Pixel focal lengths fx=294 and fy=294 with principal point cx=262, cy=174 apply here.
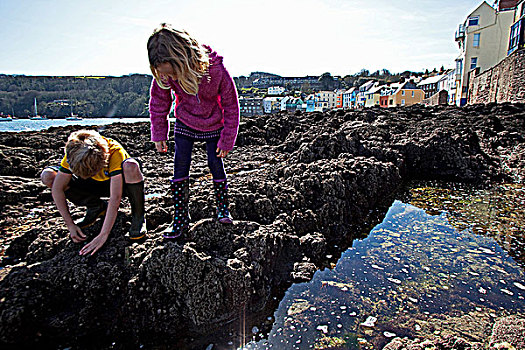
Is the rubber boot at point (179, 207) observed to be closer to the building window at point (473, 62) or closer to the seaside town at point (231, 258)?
the seaside town at point (231, 258)

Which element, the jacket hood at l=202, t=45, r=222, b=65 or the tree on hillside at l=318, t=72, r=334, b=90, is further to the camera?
the tree on hillside at l=318, t=72, r=334, b=90

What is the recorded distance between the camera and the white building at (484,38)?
28.2m

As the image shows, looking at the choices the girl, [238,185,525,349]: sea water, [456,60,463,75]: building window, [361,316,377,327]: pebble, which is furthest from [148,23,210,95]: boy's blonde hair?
[456,60,463,75]: building window

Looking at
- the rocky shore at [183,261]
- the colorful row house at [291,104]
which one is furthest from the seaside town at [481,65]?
the colorful row house at [291,104]

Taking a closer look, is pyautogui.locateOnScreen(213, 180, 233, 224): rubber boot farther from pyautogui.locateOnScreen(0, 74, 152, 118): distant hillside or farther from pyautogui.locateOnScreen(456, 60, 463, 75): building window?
pyautogui.locateOnScreen(0, 74, 152, 118): distant hillside

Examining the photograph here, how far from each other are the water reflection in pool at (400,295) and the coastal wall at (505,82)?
16.5 meters

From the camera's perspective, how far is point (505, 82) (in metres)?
17.2

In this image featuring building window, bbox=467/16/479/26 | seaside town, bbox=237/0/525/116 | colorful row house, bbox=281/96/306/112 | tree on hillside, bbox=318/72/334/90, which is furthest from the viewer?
tree on hillside, bbox=318/72/334/90

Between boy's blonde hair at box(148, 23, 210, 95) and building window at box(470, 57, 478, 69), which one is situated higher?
building window at box(470, 57, 478, 69)

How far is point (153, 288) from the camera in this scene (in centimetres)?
221

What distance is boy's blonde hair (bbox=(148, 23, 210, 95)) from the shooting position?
214 cm

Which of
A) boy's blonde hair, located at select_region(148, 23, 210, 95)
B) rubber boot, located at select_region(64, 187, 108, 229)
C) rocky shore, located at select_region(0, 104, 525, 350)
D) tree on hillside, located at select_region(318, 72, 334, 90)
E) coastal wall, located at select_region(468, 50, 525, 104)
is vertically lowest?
rocky shore, located at select_region(0, 104, 525, 350)

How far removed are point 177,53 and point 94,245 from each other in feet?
5.45

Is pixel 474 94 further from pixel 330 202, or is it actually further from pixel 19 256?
pixel 19 256
